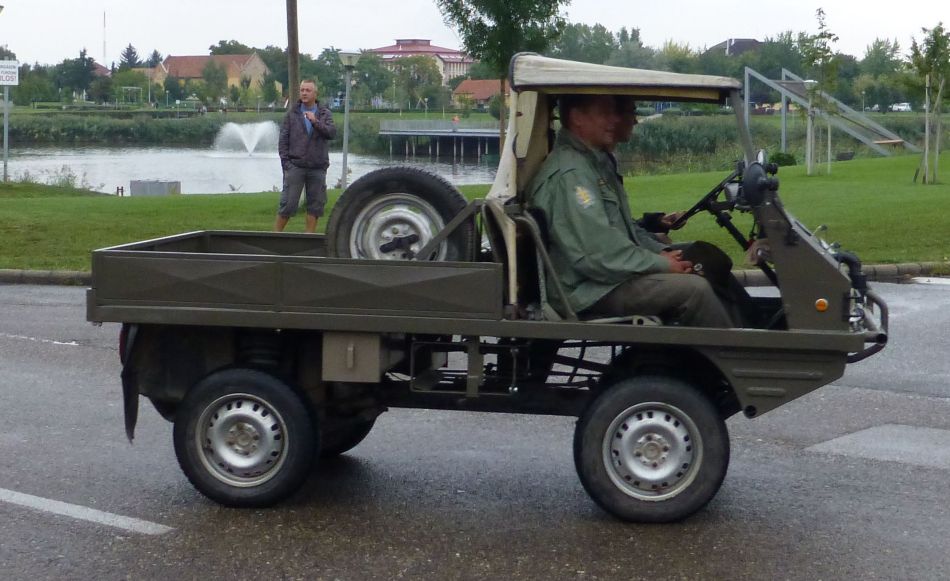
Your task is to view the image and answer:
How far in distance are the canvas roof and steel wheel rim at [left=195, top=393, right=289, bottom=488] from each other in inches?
72.6

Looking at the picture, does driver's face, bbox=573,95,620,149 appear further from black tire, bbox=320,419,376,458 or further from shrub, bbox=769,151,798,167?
shrub, bbox=769,151,798,167

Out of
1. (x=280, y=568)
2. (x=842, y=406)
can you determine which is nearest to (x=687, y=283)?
(x=280, y=568)

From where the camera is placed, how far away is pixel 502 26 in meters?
24.8

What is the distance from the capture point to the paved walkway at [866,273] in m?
14.4

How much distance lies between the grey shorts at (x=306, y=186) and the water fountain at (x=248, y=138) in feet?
164

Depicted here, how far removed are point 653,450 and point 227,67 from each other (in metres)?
150

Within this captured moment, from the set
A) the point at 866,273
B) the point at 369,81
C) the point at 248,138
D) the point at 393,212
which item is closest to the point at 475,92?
the point at 369,81

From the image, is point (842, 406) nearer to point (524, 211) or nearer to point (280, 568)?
point (524, 211)

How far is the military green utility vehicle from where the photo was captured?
538cm

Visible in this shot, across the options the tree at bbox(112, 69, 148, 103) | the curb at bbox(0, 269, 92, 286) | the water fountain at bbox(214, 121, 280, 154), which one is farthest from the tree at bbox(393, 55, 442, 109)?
the curb at bbox(0, 269, 92, 286)

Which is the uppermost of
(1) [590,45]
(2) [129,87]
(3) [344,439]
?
(2) [129,87]

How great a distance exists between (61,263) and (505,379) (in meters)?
10.7

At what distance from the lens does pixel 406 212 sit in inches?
235

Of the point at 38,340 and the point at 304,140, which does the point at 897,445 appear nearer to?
the point at 38,340
